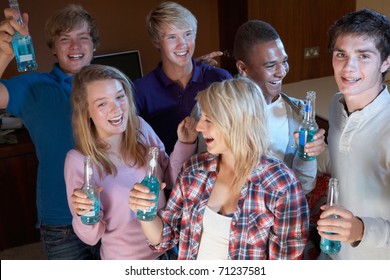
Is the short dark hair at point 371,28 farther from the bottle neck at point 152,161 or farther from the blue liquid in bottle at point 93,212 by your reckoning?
the blue liquid in bottle at point 93,212

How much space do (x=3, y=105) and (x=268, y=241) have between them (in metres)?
1.03

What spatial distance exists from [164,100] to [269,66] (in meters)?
0.47

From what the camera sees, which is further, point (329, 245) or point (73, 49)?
point (73, 49)

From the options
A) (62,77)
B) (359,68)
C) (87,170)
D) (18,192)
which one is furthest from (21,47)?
(18,192)

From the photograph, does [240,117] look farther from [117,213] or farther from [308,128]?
[117,213]

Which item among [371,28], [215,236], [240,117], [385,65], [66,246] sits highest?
[371,28]

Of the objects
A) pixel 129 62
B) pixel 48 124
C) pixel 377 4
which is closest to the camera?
pixel 48 124

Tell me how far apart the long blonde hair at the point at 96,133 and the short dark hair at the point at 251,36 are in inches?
17.3

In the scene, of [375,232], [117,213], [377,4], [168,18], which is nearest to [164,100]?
[168,18]

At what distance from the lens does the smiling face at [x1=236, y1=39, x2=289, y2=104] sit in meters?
1.69

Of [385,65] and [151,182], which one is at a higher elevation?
[385,65]

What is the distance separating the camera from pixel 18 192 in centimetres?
286

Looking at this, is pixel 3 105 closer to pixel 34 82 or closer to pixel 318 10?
pixel 34 82

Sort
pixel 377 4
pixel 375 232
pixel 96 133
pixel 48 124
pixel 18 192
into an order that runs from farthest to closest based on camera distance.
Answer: pixel 377 4, pixel 18 192, pixel 48 124, pixel 96 133, pixel 375 232
